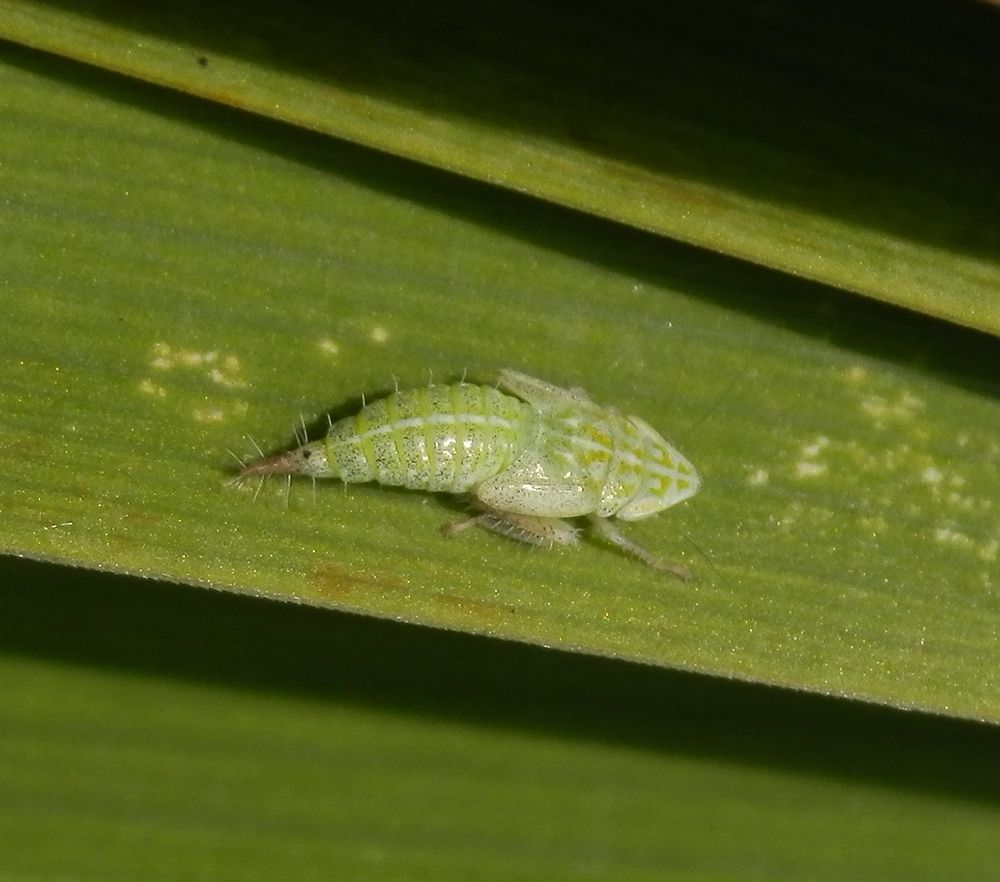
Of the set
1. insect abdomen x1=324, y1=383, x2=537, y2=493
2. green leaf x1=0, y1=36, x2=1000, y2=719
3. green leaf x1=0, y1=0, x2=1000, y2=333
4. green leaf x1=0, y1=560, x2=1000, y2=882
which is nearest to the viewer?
green leaf x1=0, y1=0, x2=1000, y2=333

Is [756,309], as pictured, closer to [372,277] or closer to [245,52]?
[372,277]

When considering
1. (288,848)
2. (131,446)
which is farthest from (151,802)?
(131,446)

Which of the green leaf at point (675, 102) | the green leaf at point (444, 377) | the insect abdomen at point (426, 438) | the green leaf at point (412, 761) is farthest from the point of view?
the green leaf at point (412, 761)

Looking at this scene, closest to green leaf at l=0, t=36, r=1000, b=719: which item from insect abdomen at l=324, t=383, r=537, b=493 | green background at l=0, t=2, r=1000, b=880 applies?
green background at l=0, t=2, r=1000, b=880

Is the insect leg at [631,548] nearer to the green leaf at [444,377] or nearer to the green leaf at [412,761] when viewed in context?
the green leaf at [444,377]

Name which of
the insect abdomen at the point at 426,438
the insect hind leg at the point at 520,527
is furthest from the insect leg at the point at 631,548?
the insect abdomen at the point at 426,438

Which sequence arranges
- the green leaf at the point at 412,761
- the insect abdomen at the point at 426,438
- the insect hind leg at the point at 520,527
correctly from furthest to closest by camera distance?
the green leaf at the point at 412,761 → the insect hind leg at the point at 520,527 → the insect abdomen at the point at 426,438

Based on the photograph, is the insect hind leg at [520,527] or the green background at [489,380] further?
the insect hind leg at [520,527]

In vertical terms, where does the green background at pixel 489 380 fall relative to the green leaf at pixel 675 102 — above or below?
below

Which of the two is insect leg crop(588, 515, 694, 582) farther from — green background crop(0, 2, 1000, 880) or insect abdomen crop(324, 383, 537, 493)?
insect abdomen crop(324, 383, 537, 493)
